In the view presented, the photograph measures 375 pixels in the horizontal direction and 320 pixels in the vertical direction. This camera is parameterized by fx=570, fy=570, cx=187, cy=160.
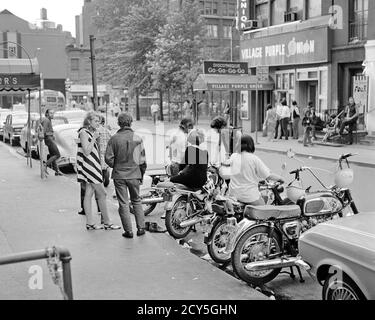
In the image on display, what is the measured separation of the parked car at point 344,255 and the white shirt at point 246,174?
1.75 meters

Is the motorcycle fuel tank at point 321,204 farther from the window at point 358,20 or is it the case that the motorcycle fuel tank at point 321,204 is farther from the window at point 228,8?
the window at point 228,8

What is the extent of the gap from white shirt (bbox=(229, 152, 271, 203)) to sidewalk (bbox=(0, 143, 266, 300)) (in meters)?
0.96

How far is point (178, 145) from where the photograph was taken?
368 inches

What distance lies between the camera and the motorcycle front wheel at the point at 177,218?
8.05 metres

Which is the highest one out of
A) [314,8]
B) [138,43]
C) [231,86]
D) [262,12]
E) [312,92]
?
[262,12]

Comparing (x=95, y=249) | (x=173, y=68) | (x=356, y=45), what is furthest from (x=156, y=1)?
(x=95, y=249)

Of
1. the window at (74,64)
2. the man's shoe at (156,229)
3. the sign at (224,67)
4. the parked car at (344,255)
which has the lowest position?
the man's shoe at (156,229)

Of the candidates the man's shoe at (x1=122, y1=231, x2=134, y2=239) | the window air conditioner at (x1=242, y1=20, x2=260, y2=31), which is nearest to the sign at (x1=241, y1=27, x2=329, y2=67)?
the window air conditioner at (x1=242, y1=20, x2=260, y2=31)

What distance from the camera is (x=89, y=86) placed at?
89938 mm

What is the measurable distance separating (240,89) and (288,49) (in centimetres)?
296

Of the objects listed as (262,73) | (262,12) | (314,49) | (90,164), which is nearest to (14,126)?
(262,73)

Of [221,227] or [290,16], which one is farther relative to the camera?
[290,16]

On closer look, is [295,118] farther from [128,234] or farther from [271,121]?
[128,234]

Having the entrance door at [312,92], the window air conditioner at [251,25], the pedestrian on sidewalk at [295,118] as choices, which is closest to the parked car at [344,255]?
the pedestrian on sidewalk at [295,118]
